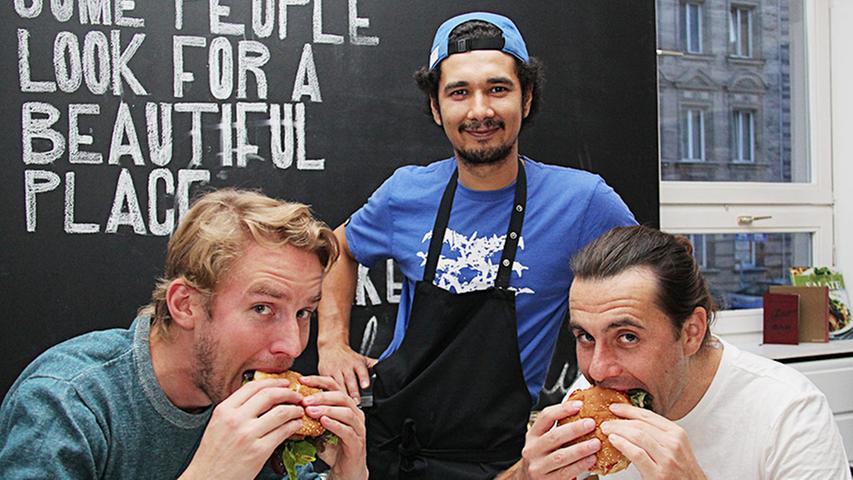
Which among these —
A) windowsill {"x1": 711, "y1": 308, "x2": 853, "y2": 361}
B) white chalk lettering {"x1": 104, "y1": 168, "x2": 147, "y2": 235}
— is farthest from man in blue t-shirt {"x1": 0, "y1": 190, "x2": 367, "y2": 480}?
windowsill {"x1": 711, "y1": 308, "x2": 853, "y2": 361}

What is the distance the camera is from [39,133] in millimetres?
2619

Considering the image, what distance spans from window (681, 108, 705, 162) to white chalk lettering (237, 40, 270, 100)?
2234mm

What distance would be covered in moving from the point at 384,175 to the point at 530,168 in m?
0.65

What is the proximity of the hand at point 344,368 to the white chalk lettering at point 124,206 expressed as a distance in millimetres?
777

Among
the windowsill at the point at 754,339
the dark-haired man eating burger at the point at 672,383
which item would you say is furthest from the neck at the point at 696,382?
the windowsill at the point at 754,339

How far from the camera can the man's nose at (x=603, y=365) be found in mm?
1830

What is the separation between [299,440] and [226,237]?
48cm

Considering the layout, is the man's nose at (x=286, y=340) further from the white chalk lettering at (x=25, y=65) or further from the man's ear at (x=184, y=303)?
the white chalk lettering at (x=25, y=65)

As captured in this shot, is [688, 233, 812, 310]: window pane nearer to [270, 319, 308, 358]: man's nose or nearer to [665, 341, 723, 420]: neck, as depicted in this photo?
[665, 341, 723, 420]: neck

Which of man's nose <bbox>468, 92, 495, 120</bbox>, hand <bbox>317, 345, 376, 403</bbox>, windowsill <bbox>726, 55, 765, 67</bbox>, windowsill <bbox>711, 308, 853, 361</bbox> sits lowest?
windowsill <bbox>711, 308, 853, 361</bbox>

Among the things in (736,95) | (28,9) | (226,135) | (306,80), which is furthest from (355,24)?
(736,95)

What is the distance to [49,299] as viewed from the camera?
8.65 feet

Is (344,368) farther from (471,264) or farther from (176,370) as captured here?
(176,370)

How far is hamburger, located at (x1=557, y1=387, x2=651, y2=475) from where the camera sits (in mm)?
1772
